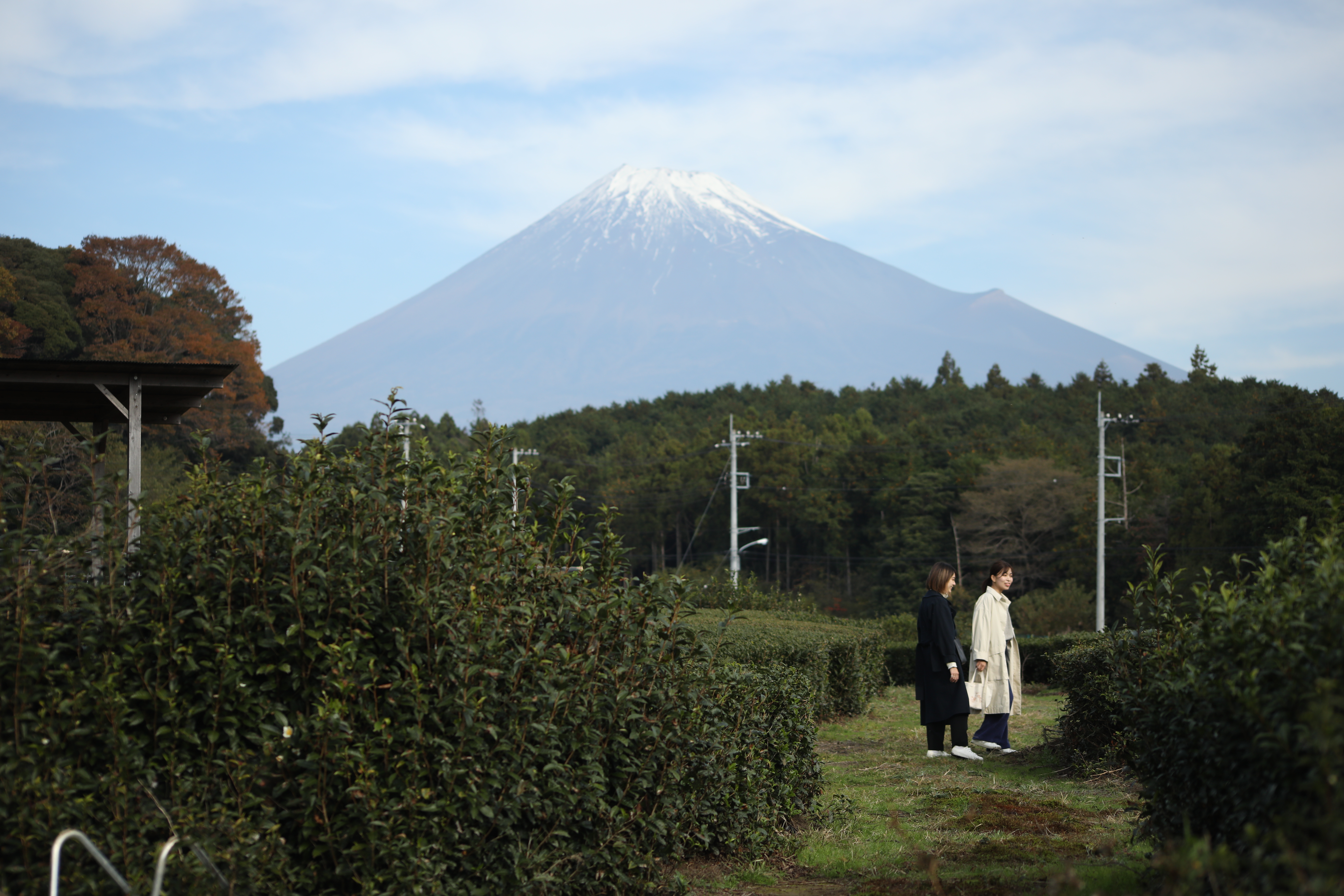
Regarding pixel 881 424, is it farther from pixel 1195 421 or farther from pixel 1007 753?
pixel 1007 753

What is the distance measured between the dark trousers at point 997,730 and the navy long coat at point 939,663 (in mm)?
525

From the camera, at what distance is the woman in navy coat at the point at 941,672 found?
8.79 metres

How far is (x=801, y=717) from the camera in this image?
629 centimetres

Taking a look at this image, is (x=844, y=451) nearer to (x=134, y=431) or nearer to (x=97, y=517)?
(x=134, y=431)

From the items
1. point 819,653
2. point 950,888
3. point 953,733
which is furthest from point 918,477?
point 950,888

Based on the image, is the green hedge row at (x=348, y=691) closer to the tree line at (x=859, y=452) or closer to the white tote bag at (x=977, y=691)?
the white tote bag at (x=977, y=691)

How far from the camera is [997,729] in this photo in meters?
9.35

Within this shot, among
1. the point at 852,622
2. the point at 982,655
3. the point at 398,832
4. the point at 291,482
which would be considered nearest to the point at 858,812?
the point at 982,655

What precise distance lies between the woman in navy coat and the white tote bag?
125mm

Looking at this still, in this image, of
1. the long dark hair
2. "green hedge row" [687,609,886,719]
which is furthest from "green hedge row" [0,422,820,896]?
the long dark hair

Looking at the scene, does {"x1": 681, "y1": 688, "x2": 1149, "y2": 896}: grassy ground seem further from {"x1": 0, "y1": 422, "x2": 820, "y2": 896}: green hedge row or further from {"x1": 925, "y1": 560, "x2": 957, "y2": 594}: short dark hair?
{"x1": 925, "y1": 560, "x2": 957, "y2": 594}: short dark hair

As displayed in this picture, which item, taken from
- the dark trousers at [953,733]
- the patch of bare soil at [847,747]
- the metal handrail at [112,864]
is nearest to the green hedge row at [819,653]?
the patch of bare soil at [847,747]

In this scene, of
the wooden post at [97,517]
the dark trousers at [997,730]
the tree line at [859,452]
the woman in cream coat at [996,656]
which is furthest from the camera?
the tree line at [859,452]

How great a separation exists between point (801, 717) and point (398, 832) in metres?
3.05
